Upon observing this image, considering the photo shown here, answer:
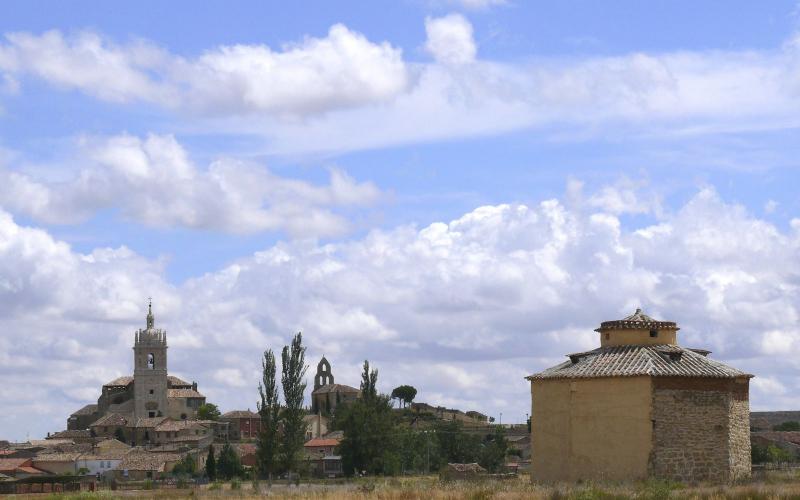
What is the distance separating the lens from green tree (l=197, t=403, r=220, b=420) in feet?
464

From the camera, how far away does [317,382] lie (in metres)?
→ 159

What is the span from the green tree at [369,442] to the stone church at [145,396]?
59.9m

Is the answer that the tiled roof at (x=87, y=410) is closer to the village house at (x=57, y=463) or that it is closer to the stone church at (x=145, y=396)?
the stone church at (x=145, y=396)

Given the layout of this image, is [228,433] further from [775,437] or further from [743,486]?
[743,486]

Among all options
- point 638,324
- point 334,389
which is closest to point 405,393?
point 334,389

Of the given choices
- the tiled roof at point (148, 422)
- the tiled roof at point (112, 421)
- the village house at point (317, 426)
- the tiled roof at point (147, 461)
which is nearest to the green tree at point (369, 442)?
the tiled roof at point (147, 461)

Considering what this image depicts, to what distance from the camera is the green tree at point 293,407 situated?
222ft

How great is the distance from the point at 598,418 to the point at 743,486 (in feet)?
18.0

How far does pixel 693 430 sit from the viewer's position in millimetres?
36281

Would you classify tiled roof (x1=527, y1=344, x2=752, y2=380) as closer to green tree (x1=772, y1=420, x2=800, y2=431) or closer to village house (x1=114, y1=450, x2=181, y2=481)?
village house (x1=114, y1=450, x2=181, y2=481)

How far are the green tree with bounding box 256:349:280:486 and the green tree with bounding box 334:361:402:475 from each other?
556 centimetres

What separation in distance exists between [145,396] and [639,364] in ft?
347

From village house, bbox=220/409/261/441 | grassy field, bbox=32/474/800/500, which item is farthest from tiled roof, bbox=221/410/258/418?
grassy field, bbox=32/474/800/500

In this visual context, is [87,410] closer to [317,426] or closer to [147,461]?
[317,426]
